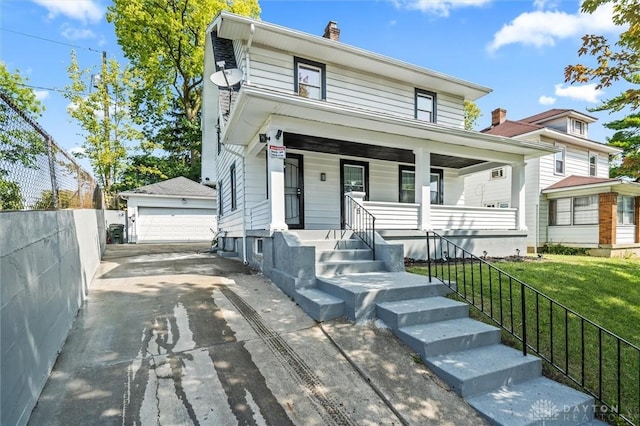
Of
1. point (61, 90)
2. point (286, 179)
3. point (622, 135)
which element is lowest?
point (286, 179)

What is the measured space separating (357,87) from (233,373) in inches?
354

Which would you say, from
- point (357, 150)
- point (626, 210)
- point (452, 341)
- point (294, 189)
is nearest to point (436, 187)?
point (357, 150)

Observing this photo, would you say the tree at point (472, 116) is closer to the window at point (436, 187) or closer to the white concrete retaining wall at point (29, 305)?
the window at point (436, 187)

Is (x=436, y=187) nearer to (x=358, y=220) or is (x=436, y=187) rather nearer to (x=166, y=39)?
(x=358, y=220)

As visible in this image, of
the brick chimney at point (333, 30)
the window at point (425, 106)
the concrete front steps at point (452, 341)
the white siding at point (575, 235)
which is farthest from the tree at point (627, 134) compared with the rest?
the concrete front steps at point (452, 341)

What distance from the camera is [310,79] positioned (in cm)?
933

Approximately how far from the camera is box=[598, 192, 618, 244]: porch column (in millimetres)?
13312

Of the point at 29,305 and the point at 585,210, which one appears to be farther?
the point at 585,210

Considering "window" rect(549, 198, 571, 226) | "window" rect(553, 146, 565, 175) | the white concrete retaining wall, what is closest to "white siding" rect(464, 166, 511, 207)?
"window" rect(549, 198, 571, 226)

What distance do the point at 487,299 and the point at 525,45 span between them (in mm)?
7687

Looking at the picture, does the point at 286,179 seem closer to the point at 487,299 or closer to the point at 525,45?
the point at 487,299

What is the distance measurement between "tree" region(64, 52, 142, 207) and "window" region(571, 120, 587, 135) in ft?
85.2

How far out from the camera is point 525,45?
346 inches

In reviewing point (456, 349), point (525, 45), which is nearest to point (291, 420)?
point (456, 349)
